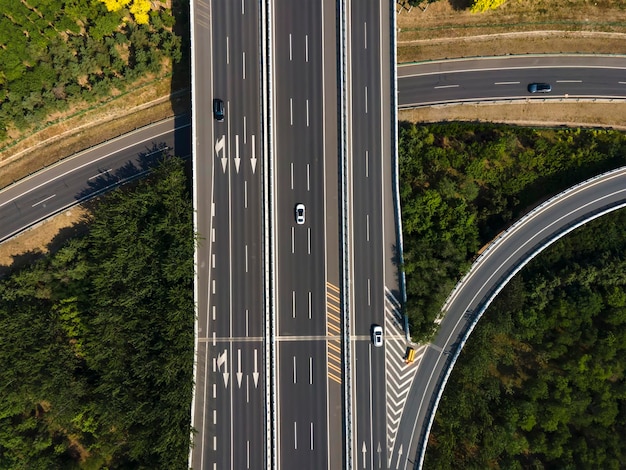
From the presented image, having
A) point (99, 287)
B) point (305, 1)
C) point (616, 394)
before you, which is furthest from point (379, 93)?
point (616, 394)

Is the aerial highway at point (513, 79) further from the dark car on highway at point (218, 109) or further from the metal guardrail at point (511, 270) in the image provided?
the dark car on highway at point (218, 109)

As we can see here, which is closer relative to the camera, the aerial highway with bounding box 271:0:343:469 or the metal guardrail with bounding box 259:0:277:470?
the metal guardrail with bounding box 259:0:277:470

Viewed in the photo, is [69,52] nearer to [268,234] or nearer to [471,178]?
[268,234]

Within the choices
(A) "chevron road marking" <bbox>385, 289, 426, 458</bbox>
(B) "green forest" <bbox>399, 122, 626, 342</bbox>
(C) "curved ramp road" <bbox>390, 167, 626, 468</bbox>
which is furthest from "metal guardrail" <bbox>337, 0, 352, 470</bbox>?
(B) "green forest" <bbox>399, 122, 626, 342</bbox>

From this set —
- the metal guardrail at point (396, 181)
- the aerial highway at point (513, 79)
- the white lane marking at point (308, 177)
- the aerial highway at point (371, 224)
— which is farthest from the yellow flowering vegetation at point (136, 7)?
the aerial highway at point (513, 79)

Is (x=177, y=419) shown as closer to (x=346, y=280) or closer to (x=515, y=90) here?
(x=346, y=280)

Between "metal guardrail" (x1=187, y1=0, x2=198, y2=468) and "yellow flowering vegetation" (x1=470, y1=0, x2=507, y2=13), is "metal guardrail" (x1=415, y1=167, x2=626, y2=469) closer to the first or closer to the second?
"yellow flowering vegetation" (x1=470, y1=0, x2=507, y2=13)

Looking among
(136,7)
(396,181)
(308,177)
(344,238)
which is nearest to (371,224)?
(344,238)
